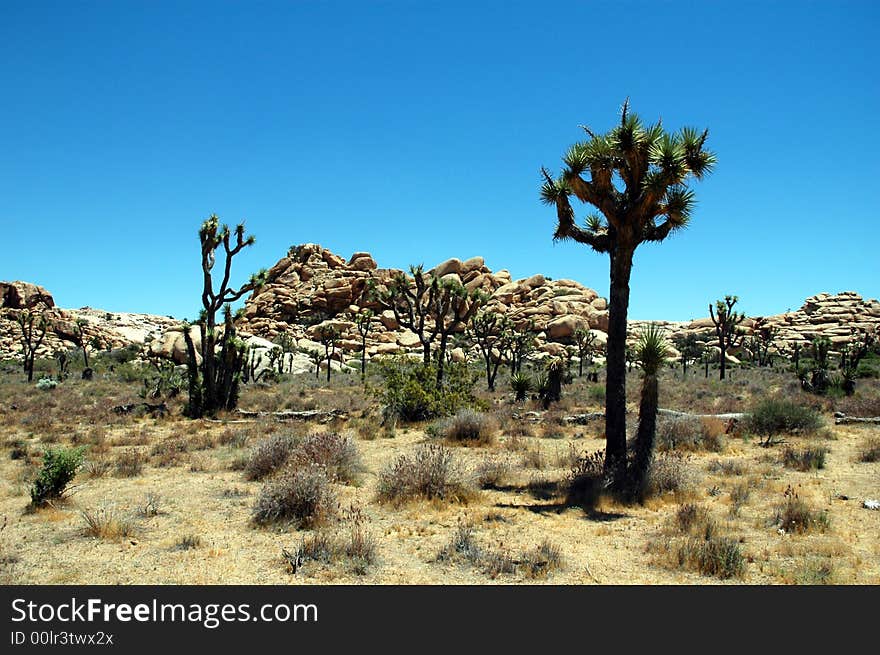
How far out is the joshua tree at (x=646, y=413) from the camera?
9852mm

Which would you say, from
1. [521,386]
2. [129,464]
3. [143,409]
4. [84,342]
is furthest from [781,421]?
[84,342]

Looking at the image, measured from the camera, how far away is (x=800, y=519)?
7801 mm

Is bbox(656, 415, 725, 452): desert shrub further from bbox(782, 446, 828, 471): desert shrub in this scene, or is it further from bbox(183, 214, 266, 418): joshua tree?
bbox(183, 214, 266, 418): joshua tree

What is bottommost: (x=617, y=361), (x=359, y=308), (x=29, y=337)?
(x=617, y=361)

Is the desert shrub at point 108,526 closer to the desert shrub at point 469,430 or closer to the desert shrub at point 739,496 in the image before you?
the desert shrub at point 739,496

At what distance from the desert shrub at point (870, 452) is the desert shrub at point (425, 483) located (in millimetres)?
8813

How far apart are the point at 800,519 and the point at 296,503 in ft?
22.2

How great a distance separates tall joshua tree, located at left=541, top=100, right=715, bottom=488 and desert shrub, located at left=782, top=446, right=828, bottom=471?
4.17 metres

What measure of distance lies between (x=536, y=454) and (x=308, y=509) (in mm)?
6282

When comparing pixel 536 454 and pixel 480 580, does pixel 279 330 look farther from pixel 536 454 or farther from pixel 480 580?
pixel 480 580

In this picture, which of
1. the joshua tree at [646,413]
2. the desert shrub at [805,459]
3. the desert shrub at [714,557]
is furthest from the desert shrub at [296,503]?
the desert shrub at [805,459]

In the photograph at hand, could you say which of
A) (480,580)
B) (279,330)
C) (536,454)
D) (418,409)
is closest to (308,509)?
(480,580)

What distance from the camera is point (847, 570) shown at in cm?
620

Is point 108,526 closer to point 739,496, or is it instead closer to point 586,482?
point 586,482
